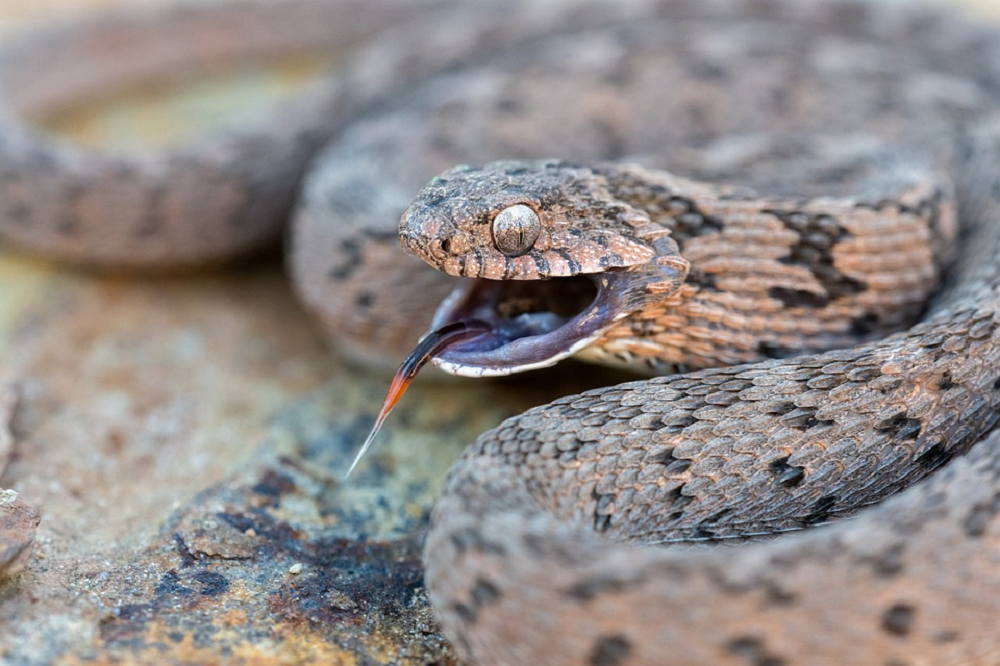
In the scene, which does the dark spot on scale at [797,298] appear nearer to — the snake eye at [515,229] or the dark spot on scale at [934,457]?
the dark spot on scale at [934,457]

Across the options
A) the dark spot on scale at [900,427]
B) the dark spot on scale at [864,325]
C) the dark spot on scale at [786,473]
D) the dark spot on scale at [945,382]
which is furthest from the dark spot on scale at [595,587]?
the dark spot on scale at [864,325]

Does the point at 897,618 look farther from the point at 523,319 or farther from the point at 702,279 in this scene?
the point at 523,319

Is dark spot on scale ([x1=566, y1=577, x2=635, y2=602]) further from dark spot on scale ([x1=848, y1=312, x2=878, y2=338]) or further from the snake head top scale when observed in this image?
dark spot on scale ([x1=848, y1=312, x2=878, y2=338])

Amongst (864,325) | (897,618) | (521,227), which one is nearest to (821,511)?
(897,618)

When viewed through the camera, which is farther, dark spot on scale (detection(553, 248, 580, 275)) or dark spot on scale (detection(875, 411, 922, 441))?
dark spot on scale (detection(553, 248, 580, 275))

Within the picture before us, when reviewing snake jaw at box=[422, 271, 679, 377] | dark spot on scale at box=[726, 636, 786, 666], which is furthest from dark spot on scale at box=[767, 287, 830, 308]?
dark spot on scale at box=[726, 636, 786, 666]
